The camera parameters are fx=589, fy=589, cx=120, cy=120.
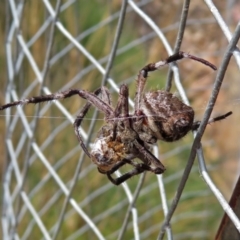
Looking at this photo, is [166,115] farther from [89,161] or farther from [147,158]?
[89,161]

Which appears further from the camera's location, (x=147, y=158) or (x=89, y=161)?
(x=89, y=161)

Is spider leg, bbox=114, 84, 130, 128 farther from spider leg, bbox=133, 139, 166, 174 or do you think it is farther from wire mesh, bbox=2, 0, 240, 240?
wire mesh, bbox=2, 0, 240, 240

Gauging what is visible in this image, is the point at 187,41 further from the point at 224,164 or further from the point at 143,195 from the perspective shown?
A: the point at 143,195

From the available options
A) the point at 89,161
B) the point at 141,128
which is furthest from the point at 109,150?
Answer: the point at 89,161

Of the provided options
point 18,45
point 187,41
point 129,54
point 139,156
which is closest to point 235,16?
point 187,41

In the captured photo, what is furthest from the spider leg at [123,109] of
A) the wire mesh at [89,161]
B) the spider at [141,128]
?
the wire mesh at [89,161]

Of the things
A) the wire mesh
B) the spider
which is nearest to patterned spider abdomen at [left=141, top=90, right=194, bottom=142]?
the spider

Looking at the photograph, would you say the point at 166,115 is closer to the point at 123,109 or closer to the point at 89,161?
the point at 123,109

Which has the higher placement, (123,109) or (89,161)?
(123,109)

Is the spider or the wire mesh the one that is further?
the wire mesh
